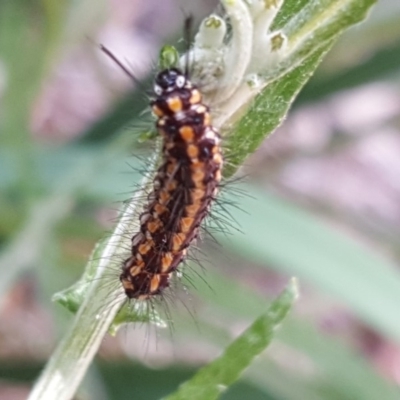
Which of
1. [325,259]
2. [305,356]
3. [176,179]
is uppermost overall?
[325,259]

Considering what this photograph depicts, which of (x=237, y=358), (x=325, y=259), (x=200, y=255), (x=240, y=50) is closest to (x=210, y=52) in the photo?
(x=240, y=50)

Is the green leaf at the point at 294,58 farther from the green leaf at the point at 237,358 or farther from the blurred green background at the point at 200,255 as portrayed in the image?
the blurred green background at the point at 200,255

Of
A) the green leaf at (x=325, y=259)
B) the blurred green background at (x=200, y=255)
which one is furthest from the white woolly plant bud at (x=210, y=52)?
the green leaf at (x=325, y=259)

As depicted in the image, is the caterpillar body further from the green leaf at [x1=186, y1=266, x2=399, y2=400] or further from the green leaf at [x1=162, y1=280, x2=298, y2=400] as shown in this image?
the green leaf at [x1=186, y1=266, x2=399, y2=400]

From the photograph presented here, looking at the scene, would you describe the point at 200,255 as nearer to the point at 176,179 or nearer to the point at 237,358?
the point at 176,179

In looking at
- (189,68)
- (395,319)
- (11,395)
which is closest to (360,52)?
(395,319)

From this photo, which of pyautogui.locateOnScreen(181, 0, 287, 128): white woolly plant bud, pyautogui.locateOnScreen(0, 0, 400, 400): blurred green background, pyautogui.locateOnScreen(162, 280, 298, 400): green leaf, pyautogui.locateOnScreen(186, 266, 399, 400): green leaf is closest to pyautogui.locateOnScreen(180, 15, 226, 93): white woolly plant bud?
pyautogui.locateOnScreen(181, 0, 287, 128): white woolly plant bud

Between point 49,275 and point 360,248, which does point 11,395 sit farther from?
point 360,248
